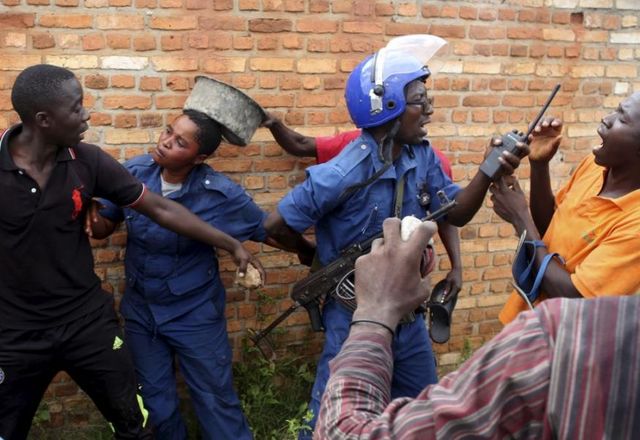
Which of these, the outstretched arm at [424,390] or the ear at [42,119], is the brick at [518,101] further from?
the outstretched arm at [424,390]

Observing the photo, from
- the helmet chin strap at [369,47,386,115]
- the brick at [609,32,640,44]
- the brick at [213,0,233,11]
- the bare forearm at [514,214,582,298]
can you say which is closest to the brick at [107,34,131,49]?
the brick at [213,0,233,11]

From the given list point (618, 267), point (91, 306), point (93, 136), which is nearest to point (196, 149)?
point (93, 136)

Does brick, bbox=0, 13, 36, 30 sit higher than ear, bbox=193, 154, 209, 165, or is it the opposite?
brick, bbox=0, 13, 36, 30

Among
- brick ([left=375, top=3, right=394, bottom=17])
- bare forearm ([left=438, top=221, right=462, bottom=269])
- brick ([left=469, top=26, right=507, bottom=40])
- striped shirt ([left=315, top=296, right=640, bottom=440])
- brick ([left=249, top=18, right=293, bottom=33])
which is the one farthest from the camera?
brick ([left=469, top=26, right=507, bottom=40])

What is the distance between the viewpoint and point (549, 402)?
3.41 ft

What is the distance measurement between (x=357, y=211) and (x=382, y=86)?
0.58m

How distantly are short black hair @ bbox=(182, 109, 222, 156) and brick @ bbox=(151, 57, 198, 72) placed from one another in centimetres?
36

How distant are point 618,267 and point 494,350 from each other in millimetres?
1644

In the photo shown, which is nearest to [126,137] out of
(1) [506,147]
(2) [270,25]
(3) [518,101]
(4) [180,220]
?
(4) [180,220]

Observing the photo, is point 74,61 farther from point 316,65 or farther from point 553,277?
point 553,277

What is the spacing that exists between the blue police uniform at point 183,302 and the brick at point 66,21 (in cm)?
73

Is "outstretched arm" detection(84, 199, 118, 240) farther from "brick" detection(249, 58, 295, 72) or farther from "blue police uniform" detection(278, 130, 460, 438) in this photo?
"brick" detection(249, 58, 295, 72)

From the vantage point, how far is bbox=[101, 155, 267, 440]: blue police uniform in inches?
135

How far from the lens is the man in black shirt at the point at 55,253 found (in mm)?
2824
